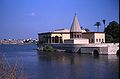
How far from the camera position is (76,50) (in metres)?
24.8

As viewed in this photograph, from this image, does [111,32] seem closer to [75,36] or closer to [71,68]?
[75,36]

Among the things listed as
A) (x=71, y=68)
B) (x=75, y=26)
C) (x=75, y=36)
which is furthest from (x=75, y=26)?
(x=71, y=68)

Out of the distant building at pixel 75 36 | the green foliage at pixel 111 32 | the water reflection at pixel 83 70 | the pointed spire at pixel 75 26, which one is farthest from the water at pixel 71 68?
the green foliage at pixel 111 32

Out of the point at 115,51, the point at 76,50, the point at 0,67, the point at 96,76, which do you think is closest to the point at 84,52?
the point at 76,50

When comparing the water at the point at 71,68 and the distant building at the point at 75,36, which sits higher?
the distant building at the point at 75,36

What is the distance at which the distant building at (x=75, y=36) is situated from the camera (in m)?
26.4

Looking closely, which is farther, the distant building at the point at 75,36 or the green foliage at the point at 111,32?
the green foliage at the point at 111,32

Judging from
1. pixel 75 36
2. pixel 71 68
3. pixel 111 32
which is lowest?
pixel 71 68

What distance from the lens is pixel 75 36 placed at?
89.4ft

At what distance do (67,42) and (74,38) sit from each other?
43.6 inches

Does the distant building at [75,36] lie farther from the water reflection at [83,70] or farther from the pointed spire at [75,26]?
the water reflection at [83,70]

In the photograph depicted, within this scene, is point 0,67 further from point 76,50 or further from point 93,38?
point 93,38

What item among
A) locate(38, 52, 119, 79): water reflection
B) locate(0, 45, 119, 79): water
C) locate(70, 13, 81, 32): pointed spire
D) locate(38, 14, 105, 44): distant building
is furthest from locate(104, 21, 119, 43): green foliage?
locate(38, 52, 119, 79): water reflection

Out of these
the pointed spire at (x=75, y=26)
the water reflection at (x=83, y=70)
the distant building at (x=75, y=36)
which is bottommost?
the water reflection at (x=83, y=70)
